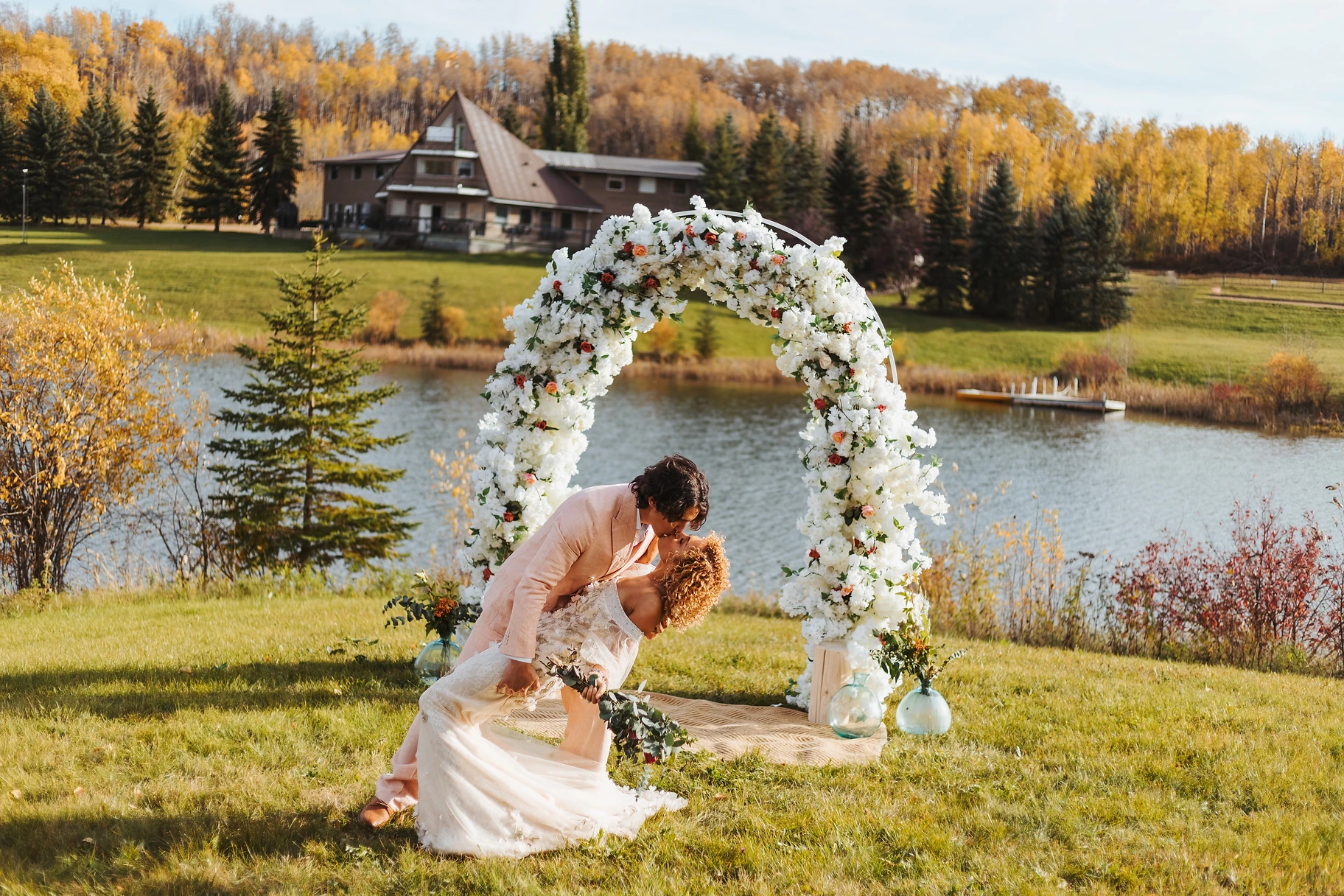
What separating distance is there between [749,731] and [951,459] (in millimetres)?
22508

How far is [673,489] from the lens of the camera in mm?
5133

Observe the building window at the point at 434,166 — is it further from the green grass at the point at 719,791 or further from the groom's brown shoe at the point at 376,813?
the groom's brown shoe at the point at 376,813

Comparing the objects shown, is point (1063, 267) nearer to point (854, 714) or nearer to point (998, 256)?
point (998, 256)

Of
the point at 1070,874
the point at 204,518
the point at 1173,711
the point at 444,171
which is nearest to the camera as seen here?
the point at 1070,874

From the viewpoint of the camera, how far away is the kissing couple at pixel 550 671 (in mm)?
5152

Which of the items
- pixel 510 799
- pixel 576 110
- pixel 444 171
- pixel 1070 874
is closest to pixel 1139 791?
pixel 1070 874

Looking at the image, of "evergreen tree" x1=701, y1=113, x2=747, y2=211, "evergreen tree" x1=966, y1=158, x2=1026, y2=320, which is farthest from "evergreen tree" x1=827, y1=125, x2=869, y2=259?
"evergreen tree" x1=966, y1=158, x2=1026, y2=320

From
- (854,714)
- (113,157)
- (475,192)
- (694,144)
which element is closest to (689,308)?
(475,192)

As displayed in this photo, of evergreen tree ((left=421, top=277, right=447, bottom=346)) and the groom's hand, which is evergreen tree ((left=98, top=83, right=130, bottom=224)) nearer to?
evergreen tree ((left=421, top=277, right=447, bottom=346))

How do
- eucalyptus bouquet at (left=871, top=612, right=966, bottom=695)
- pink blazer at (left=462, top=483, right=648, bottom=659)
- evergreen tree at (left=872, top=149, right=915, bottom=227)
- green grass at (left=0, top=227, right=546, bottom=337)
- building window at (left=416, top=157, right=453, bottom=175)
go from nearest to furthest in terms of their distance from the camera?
pink blazer at (left=462, top=483, right=648, bottom=659)
eucalyptus bouquet at (left=871, top=612, right=966, bottom=695)
green grass at (left=0, top=227, right=546, bottom=337)
evergreen tree at (left=872, top=149, right=915, bottom=227)
building window at (left=416, top=157, right=453, bottom=175)

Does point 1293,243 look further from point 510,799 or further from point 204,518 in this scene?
point 510,799

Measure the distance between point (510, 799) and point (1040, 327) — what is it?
5333cm

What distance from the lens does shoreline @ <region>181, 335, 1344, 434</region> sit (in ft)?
121

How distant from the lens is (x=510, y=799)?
5234mm
